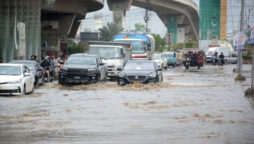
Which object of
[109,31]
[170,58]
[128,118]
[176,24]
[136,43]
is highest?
[176,24]

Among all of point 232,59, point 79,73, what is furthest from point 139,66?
point 232,59

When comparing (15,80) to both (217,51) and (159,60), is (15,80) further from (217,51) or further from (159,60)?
(217,51)

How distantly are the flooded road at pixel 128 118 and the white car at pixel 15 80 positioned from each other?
2.01 feet

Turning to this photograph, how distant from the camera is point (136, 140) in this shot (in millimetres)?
11438

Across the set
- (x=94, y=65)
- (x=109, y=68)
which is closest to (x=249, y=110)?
(x=94, y=65)

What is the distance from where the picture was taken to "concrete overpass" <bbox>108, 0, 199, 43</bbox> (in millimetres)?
90562

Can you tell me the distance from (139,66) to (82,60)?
337cm

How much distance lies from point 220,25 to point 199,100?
105 metres

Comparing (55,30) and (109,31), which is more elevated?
(109,31)

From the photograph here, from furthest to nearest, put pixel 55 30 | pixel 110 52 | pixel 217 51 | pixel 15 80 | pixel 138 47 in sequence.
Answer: pixel 217 51 < pixel 55 30 < pixel 138 47 < pixel 110 52 < pixel 15 80

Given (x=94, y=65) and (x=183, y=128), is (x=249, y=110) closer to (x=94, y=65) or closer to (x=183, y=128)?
(x=183, y=128)

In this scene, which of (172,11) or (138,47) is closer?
(138,47)

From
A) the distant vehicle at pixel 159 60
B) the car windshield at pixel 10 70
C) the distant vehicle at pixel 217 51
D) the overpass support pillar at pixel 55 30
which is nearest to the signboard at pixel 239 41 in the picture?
the car windshield at pixel 10 70

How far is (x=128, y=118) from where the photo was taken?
51.0ft
